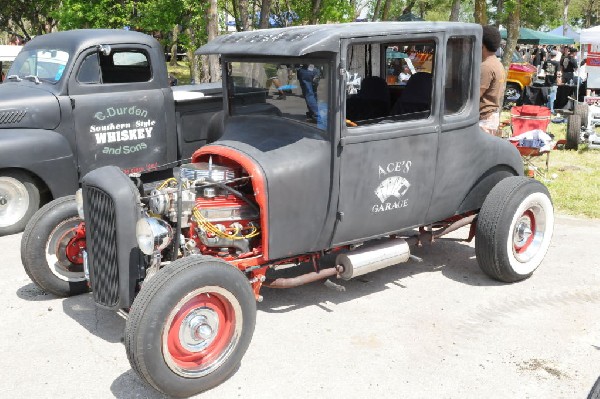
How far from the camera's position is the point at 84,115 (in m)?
6.82

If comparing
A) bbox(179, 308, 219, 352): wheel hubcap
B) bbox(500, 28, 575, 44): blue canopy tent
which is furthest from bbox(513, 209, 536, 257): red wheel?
bbox(500, 28, 575, 44): blue canopy tent

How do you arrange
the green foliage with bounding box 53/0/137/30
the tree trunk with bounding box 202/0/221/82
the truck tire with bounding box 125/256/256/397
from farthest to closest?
the green foliage with bounding box 53/0/137/30 < the tree trunk with bounding box 202/0/221/82 < the truck tire with bounding box 125/256/256/397

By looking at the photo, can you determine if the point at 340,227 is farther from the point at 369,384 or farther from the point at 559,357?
the point at 559,357

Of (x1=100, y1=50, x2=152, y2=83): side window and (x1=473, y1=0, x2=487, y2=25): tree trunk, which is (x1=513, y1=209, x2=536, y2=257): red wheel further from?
(x1=473, y1=0, x2=487, y2=25): tree trunk

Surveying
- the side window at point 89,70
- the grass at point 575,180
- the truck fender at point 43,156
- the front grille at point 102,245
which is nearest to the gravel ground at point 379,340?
the front grille at point 102,245

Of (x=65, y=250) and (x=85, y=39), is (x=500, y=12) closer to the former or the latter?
(x=85, y=39)

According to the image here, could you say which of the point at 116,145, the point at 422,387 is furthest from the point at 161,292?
the point at 116,145

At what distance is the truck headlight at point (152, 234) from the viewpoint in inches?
140

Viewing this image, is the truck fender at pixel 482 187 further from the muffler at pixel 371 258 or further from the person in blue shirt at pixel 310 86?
the person in blue shirt at pixel 310 86

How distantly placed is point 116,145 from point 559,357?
197 inches

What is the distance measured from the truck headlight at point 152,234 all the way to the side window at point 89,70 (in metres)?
3.64

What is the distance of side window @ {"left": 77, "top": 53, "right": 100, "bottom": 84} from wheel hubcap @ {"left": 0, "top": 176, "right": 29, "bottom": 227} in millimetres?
1312

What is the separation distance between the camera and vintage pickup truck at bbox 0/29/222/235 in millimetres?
6594

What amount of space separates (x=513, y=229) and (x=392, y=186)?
1.18m
